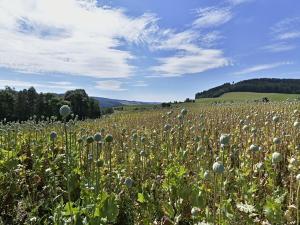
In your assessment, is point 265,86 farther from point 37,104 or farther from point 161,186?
point 161,186

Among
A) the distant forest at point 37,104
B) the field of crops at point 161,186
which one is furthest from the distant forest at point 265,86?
the field of crops at point 161,186

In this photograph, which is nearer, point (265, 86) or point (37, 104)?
point (37, 104)

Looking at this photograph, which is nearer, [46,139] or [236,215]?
[236,215]

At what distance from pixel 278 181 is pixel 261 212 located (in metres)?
1.50

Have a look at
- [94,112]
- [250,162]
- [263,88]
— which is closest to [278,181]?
[250,162]

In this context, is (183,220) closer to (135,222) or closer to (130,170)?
(135,222)

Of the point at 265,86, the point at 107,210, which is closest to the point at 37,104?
the point at 265,86

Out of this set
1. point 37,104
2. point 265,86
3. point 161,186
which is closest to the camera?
point 161,186

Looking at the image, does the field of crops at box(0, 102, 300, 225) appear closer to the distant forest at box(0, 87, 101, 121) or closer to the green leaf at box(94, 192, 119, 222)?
the green leaf at box(94, 192, 119, 222)

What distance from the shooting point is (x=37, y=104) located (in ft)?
230

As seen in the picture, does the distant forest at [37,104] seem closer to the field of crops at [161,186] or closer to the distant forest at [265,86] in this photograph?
the distant forest at [265,86]

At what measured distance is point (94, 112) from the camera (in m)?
67.5

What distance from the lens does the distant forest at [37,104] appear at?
62656mm

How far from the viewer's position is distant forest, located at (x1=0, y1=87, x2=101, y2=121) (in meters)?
62.7
